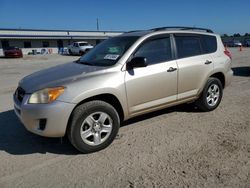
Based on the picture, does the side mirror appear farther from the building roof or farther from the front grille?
the building roof

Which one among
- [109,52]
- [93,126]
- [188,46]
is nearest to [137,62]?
[109,52]

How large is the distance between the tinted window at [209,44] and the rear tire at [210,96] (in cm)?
61

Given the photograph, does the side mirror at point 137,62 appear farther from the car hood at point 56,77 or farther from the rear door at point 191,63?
the rear door at point 191,63

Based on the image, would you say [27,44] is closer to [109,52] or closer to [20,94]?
[109,52]

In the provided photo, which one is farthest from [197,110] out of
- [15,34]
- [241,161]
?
[15,34]

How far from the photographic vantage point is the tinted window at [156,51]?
467cm

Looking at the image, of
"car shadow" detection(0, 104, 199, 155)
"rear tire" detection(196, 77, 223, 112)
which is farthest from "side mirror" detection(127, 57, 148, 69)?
"rear tire" detection(196, 77, 223, 112)

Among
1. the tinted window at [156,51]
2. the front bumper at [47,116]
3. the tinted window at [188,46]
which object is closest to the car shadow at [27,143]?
the front bumper at [47,116]

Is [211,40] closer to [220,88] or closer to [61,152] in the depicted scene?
[220,88]

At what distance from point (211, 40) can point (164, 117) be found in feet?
6.48

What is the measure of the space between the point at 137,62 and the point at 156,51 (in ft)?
2.24

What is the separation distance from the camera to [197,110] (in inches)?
233

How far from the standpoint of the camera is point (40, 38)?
153ft

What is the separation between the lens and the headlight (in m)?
3.74
